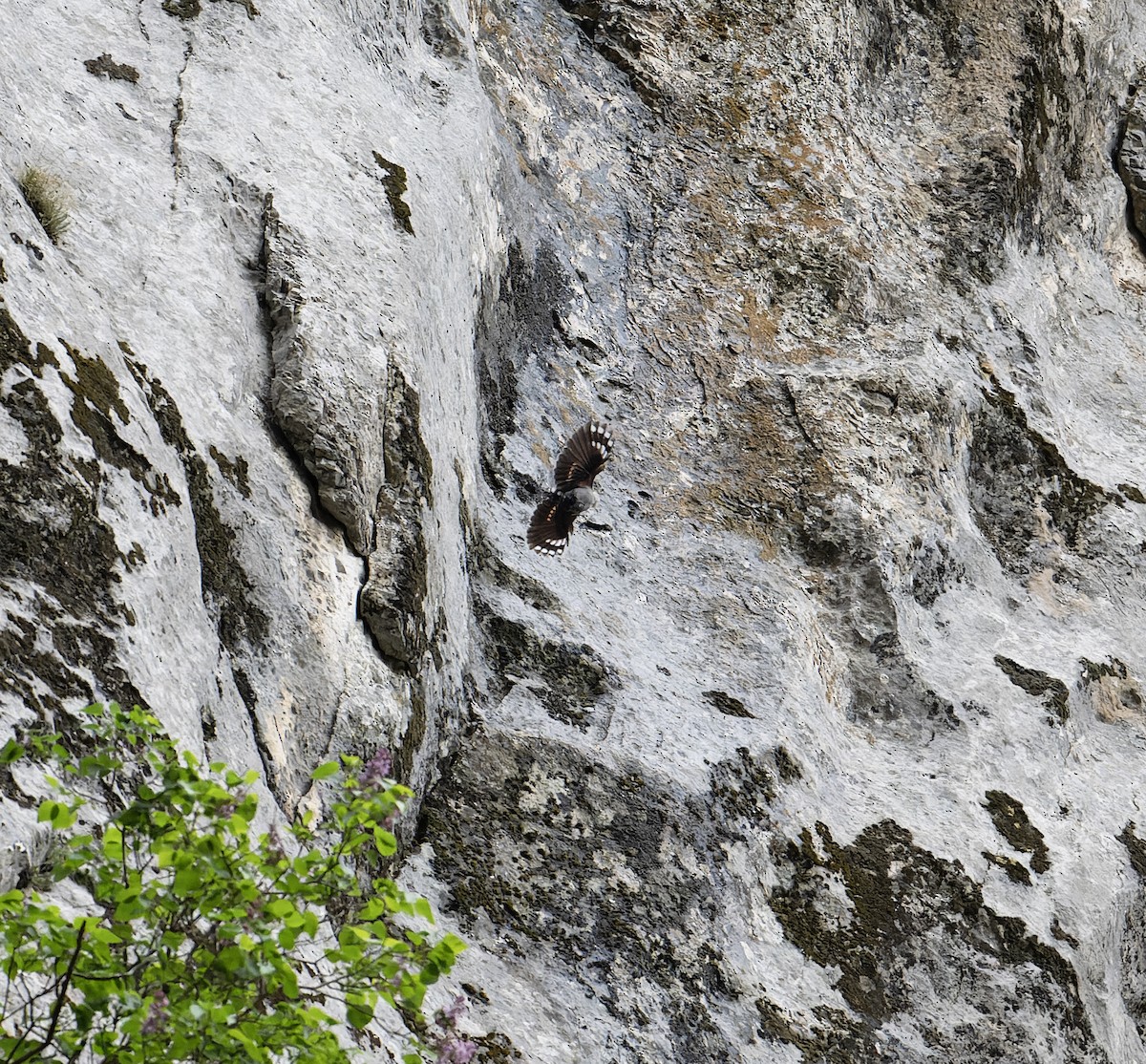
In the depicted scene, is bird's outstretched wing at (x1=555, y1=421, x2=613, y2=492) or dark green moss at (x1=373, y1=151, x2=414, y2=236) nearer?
dark green moss at (x1=373, y1=151, x2=414, y2=236)

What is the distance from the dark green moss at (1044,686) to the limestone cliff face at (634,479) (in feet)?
0.41

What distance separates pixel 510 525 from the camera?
1253 centimetres

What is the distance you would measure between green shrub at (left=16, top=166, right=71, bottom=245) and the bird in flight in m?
5.89

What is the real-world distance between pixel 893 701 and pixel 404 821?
22.9 ft

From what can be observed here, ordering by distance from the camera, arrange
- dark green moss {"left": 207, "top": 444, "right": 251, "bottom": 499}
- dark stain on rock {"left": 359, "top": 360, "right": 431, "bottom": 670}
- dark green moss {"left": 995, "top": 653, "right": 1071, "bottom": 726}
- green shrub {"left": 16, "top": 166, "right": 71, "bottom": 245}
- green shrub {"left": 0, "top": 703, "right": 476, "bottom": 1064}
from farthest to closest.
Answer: dark green moss {"left": 995, "top": 653, "right": 1071, "bottom": 726} < dark stain on rock {"left": 359, "top": 360, "right": 431, "bottom": 670} < dark green moss {"left": 207, "top": 444, "right": 251, "bottom": 499} < green shrub {"left": 16, "top": 166, "right": 71, "bottom": 245} < green shrub {"left": 0, "top": 703, "right": 476, "bottom": 1064}

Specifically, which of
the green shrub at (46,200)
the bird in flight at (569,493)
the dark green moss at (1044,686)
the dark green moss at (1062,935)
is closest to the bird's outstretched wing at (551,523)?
the bird in flight at (569,493)

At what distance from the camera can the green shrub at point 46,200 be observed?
746 cm

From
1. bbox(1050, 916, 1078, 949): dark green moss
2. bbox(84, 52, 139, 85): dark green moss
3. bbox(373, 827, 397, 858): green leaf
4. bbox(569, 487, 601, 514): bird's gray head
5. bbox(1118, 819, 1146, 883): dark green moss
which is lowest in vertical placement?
bbox(1050, 916, 1078, 949): dark green moss

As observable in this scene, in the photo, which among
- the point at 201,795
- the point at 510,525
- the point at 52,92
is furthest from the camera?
the point at 510,525

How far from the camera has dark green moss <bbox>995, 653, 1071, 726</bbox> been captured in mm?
14562

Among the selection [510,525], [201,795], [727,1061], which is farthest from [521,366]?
[201,795]

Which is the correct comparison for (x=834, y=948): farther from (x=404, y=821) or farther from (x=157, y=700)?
(x=157, y=700)

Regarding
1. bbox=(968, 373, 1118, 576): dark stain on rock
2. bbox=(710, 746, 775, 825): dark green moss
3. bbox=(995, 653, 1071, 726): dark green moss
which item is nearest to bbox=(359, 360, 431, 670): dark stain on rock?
bbox=(710, 746, 775, 825): dark green moss

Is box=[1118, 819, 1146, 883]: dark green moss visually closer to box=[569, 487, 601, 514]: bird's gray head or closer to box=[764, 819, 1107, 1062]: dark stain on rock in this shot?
box=[764, 819, 1107, 1062]: dark stain on rock
